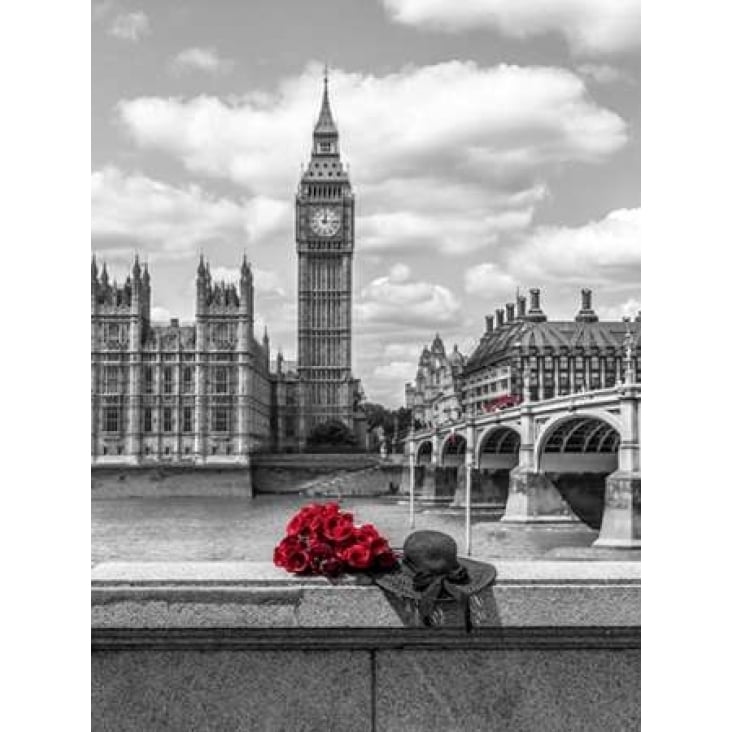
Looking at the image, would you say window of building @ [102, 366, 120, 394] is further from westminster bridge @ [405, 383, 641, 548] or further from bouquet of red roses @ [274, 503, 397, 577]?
bouquet of red roses @ [274, 503, 397, 577]

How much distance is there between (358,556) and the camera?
2293 mm

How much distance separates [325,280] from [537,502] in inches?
1331

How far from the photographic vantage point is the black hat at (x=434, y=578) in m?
2.23

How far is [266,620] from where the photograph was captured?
2291mm

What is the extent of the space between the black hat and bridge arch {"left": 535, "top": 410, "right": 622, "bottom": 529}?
2496 centimetres

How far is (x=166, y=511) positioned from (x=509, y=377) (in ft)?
67.8

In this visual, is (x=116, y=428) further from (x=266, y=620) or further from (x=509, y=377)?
(x=266, y=620)

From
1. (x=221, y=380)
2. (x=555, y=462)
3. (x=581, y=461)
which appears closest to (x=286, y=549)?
(x=555, y=462)

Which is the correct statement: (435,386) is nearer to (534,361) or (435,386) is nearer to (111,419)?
(534,361)

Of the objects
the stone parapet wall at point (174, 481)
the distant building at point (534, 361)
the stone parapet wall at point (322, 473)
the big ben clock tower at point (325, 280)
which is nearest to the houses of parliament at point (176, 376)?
the stone parapet wall at point (322, 473)

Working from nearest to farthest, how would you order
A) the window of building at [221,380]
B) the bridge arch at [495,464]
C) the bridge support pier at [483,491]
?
1. the bridge arch at [495,464]
2. the bridge support pier at [483,491]
3. the window of building at [221,380]

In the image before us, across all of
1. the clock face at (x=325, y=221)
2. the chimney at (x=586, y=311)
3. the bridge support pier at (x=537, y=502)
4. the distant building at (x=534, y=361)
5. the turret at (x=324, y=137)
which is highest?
the turret at (x=324, y=137)

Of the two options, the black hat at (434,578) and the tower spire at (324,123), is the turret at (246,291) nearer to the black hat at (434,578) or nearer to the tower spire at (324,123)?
the tower spire at (324,123)

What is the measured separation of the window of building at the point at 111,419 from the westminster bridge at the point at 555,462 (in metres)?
15.0
